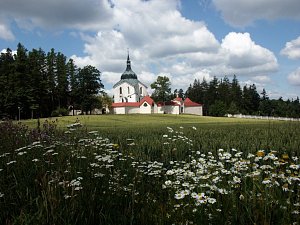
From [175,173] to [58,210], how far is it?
249cm

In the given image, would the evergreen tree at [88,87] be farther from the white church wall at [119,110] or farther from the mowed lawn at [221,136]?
the mowed lawn at [221,136]

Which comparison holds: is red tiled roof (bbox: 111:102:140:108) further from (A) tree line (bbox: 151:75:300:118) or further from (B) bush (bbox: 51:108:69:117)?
(B) bush (bbox: 51:108:69:117)

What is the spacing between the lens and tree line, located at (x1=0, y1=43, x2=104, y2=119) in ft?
253

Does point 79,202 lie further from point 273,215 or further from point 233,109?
point 233,109

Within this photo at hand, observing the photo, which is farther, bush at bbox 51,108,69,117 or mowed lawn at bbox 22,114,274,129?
bush at bbox 51,108,69,117

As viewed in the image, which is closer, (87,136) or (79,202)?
(79,202)

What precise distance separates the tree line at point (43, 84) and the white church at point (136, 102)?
1594cm

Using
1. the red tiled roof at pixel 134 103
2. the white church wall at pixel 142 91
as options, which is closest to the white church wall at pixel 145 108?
the red tiled roof at pixel 134 103

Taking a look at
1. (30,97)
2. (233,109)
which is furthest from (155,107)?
(30,97)

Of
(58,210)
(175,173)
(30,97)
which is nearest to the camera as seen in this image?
(58,210)

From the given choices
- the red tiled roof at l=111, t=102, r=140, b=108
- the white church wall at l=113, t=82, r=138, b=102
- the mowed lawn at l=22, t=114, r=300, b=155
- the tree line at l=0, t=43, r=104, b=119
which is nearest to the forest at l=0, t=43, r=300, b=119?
the tree line at l=0, t=43, r=104, b=119

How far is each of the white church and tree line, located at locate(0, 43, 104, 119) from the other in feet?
52.3

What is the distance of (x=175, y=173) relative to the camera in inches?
205

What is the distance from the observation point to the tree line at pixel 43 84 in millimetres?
77194
